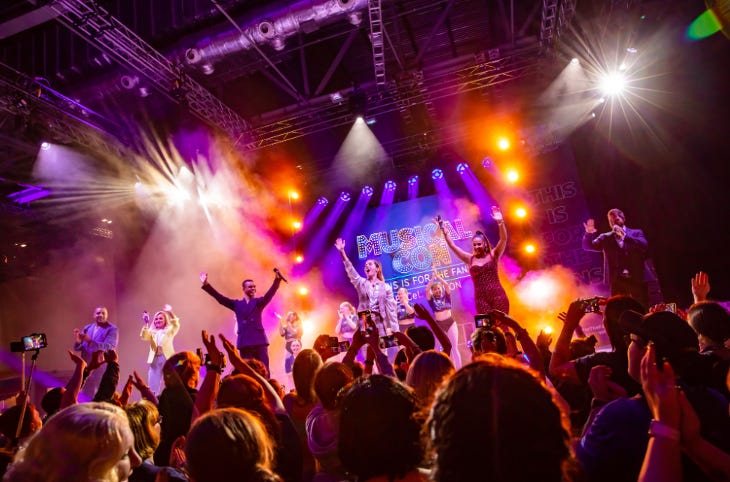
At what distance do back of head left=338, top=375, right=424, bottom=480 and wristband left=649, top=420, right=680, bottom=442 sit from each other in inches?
24.3

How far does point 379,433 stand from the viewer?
1.27 m

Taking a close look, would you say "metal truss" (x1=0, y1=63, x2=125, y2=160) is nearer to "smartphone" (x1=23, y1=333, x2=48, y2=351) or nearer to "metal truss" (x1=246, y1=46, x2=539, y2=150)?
"metal truss" (x1=246, y1=46, x2=539, y2=150)

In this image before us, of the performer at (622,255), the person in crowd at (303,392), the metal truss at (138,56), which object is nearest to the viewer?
the person in crowd at (303,392)

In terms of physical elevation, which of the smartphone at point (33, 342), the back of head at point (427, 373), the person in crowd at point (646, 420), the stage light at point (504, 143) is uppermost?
the stage light at point (504, 143)

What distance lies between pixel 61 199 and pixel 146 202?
1.69 metres

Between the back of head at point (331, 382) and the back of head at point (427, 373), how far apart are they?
1.25 ft

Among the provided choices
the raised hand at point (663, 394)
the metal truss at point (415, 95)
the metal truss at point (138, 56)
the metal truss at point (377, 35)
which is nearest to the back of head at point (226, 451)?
the raised hand at point (663, 394)

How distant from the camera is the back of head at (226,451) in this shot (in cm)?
128

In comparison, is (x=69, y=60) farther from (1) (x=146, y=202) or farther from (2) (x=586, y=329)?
(2) (x=586, y=329)

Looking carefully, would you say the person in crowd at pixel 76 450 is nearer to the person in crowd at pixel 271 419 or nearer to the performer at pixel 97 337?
the person in crowd at pixel 271 419

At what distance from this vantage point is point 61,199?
10.1 metres

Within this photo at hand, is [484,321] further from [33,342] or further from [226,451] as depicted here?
[33,342]

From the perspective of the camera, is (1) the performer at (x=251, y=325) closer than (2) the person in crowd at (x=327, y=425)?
No

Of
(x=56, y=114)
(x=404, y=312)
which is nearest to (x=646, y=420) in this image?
(x=56, y=114)
